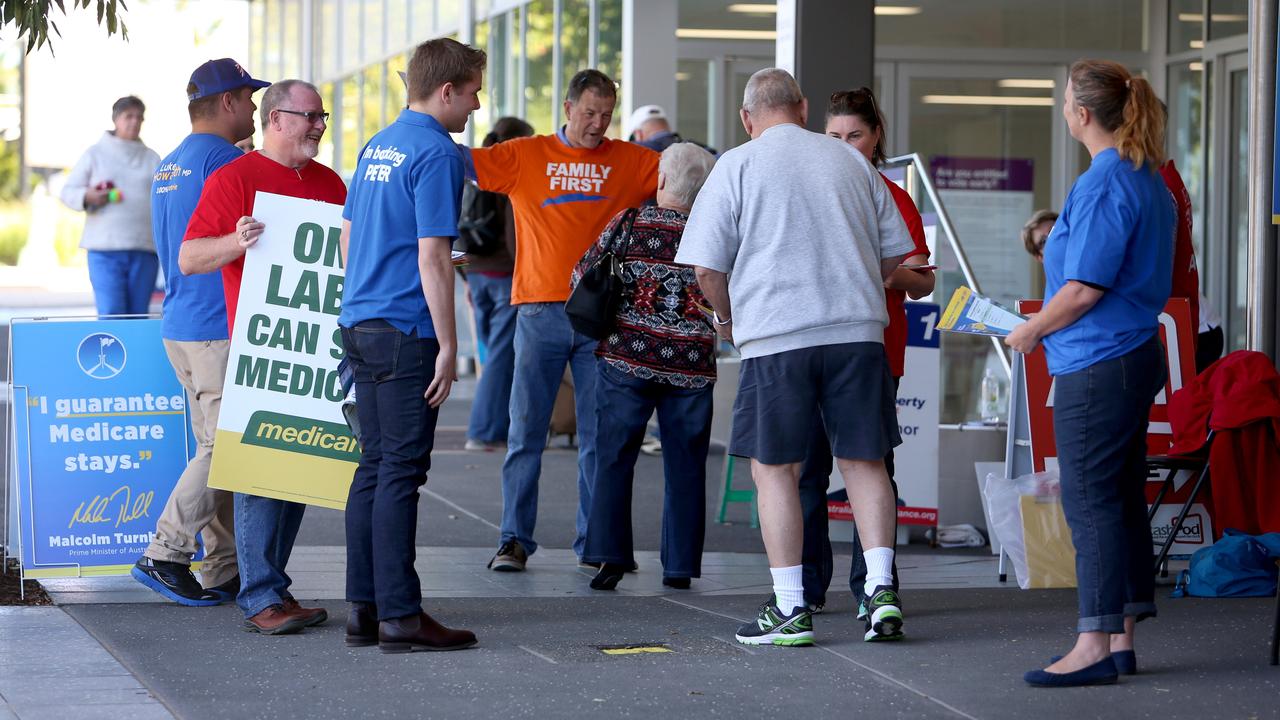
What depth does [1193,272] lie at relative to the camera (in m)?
7.02

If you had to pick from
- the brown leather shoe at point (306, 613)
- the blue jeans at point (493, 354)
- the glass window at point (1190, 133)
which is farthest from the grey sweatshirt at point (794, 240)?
the glass window at point (1190, 133)

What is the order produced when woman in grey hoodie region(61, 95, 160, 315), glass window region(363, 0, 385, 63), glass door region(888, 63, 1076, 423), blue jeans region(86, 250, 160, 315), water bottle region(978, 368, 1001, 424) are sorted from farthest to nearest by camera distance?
glass window region(363, 0, 385, 63)
glass door region(888, 63, 1076, 423)
blue jeans region(86, 250, 160, 315)
woman in grey hoodie region(61, 95, 160, 315)
water bottle region(978, 368, 1001, 424)

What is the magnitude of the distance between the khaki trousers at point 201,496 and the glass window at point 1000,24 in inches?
356

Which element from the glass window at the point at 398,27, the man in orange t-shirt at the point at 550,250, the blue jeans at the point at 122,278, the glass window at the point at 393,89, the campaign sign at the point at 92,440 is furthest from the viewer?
the glass window at the point at 393,89

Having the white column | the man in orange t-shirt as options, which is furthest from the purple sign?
the man in orange t-shirt

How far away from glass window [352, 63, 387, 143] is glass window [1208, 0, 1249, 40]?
39.0ft

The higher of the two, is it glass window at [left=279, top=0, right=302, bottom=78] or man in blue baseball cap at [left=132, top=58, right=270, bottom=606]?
glass window at [left=279, top=0, right=302, bottom=78]

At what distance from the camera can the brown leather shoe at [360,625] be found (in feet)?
17.7

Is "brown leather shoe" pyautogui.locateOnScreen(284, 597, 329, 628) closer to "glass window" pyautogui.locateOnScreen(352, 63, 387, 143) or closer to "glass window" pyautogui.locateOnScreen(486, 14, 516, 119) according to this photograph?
"glass window" pyautogui.locateOnScreen(486, 14, 516, 119)

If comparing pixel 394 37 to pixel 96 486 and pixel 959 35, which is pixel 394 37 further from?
pixel 96 486

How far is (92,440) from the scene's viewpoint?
6.38 meters

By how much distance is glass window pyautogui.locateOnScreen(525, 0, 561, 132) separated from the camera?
15570 mm

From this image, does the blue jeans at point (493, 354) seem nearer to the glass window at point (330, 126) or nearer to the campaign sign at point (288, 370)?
the campaign sign at point (288, 370)

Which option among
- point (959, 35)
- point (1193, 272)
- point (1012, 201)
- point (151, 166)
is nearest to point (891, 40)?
point (959, 35)
